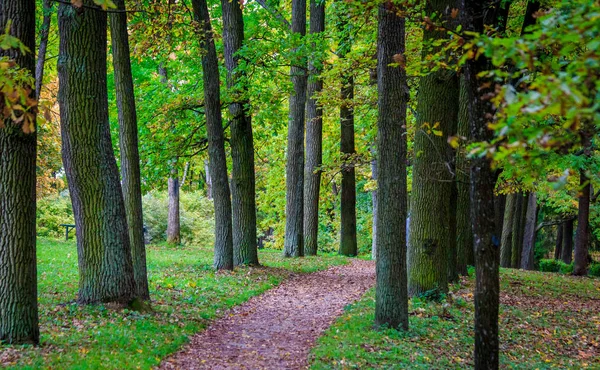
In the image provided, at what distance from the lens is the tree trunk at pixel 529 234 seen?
80.4 ft

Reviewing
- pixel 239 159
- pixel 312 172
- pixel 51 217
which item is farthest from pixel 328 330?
pixel 51 217

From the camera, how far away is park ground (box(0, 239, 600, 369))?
6848 millimetres

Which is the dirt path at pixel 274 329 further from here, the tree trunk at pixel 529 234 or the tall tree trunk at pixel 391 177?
the tree trunk at pixel 529 234

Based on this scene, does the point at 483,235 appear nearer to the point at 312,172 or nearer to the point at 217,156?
the point at 217,156

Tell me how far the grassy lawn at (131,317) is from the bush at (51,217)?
11.7m

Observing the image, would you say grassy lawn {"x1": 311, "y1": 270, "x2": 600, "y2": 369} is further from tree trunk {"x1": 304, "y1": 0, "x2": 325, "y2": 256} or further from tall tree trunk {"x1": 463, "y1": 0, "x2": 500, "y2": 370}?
tree trunk {"x1": 304, "y1": 0, "x2": 325, "y2": 256}

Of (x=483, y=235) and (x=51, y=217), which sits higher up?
(x=483, y=235)

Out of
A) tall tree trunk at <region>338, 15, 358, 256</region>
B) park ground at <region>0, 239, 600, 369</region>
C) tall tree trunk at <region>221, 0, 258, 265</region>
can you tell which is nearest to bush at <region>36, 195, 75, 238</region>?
park ground at <region>0, 239, 600, 369</region>

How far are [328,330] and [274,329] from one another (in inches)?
39.9

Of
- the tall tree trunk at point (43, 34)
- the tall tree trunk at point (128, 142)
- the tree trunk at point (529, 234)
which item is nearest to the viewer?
the tall tree trunk at point (128, 142)

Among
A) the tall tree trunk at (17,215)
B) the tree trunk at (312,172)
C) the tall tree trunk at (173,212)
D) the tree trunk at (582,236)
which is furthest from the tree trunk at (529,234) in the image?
the tall tree trunk at (17,215)

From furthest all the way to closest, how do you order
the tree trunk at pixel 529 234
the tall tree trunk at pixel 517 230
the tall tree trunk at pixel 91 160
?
the tall tree trunk at pixel 517 230 → the tree trunk at pixel 529 234 → the tall tree trunk at pixel 91 160

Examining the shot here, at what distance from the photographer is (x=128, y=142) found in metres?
9.66

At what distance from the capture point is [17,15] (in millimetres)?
6453
